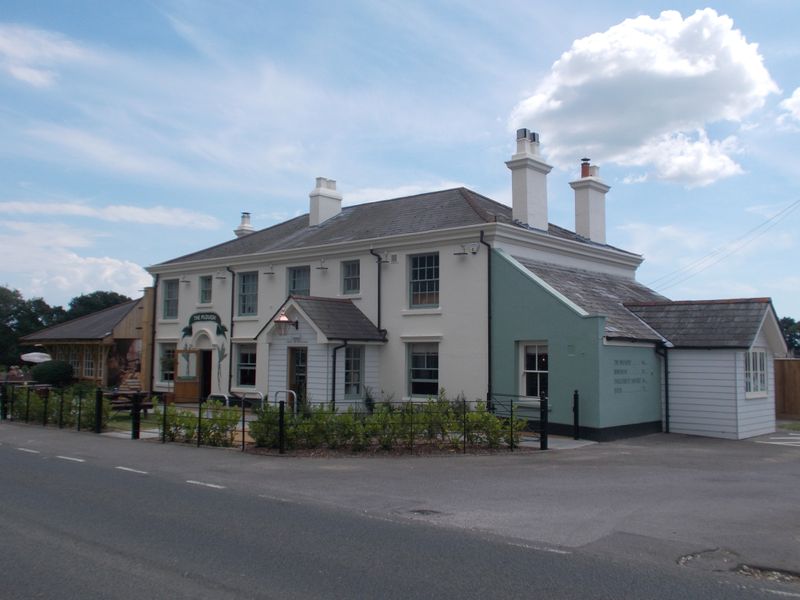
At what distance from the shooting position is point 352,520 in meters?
8.96

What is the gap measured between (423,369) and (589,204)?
941 centimetres

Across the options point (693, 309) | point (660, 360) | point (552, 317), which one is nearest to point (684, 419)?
point (660, 360)

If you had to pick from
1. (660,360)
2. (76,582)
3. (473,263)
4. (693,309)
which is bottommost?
(76,582)

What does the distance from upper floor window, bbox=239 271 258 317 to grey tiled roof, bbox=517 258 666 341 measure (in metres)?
10.6

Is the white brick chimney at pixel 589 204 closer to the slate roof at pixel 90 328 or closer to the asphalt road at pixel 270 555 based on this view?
the asphalt road at pixel 270 555

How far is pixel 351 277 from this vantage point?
24156 millimetres

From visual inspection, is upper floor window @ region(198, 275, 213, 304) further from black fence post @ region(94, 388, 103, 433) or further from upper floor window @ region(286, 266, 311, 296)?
black fence post @ region(94, 388, 103, 433)

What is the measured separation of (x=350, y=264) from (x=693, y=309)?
10437 mm

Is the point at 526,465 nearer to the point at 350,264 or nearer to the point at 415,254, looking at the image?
the point at 415,254

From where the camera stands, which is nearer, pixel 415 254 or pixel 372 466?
pixel 372 466

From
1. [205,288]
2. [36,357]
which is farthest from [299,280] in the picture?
[36,357]

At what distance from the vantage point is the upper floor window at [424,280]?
2189 cm

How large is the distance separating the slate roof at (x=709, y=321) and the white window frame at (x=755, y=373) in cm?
61

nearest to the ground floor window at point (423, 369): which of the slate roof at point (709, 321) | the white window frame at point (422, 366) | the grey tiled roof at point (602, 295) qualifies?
the white window frame at point (422, 366)
